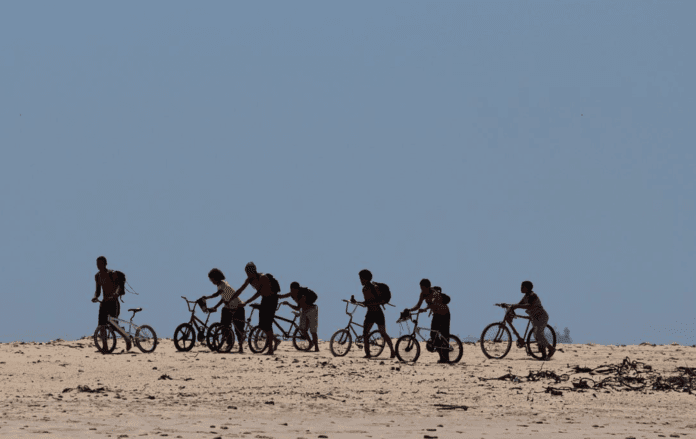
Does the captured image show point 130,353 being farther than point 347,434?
Yes

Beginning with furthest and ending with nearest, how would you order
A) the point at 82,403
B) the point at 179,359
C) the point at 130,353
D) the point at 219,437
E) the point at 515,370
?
the point at 130,353
the point at 179,359
the point at 515,370
the point at 82,403
the point at 219,437

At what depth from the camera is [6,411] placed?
14312mm

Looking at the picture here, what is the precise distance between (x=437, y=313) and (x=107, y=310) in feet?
27.0

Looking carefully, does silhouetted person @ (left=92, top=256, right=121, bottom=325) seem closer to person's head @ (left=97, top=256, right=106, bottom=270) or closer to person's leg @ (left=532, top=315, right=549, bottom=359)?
person's head @ (left=97, top=256, right=106, bottom=270)

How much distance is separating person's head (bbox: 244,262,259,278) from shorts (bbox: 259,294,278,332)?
62 cm

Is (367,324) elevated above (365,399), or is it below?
above

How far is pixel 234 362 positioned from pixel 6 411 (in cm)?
816

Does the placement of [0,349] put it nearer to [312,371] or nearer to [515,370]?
[312,371]

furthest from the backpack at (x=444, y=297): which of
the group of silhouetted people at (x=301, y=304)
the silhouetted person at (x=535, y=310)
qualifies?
the silhouetted person at (x=535, y=310)

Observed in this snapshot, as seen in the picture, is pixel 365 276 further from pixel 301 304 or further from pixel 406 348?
pixel 301 304

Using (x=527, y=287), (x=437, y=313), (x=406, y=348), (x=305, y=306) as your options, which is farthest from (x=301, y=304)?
(x=527, y=287)

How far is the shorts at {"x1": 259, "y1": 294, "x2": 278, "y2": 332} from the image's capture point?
2430cm

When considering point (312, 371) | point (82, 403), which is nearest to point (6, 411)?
point (82, 403)

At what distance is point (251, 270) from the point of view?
24562mm
